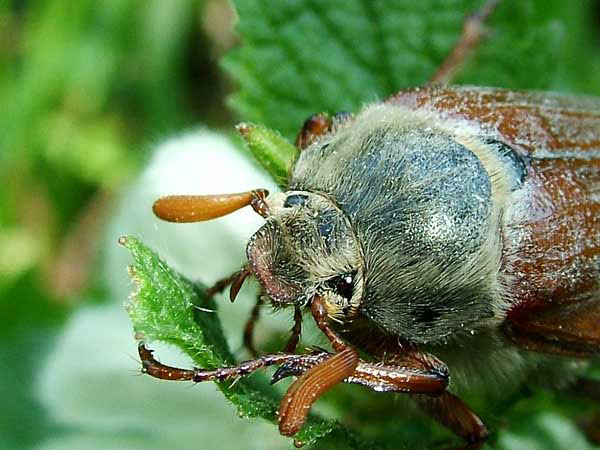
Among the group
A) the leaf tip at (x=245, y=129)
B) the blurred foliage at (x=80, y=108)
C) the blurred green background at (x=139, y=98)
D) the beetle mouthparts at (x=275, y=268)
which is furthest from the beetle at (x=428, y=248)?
the blurred foliage at (x=80, y=108)

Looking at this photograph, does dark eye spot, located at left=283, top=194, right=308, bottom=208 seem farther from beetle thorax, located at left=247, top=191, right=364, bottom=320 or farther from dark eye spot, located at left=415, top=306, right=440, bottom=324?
dark eye spot, located at left=415, top=306, right=440, bottom=324

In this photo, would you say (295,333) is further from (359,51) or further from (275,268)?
(359,51)

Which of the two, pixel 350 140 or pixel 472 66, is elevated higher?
pixel 472 66

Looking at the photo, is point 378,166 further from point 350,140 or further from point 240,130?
point 240,130

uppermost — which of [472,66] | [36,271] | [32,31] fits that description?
[32,31]

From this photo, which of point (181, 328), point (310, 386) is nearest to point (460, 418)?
point (310, 386)

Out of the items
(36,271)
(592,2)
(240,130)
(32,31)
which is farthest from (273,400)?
(592,2)
